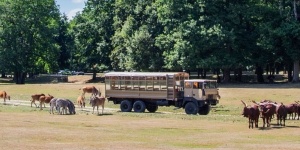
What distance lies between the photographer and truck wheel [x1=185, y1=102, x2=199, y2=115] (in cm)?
4469

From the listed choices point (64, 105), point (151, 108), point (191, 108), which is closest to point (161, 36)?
point (151, 108)

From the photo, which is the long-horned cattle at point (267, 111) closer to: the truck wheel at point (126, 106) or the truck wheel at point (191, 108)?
the truck wheel at point (191, 108)

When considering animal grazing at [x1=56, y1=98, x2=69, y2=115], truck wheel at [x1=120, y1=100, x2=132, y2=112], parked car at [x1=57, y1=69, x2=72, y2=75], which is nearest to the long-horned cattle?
truck wheel at [x1=120, y1=100, x2=132, y2=112]

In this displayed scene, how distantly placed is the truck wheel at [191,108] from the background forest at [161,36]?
114 ft

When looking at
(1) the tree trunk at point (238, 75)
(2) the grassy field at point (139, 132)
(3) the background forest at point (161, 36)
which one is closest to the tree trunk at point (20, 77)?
(3) the background forest at point (161, 36)

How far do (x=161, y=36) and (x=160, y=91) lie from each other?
42052 mm

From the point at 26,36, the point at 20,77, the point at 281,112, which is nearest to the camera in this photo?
the point at 281,112

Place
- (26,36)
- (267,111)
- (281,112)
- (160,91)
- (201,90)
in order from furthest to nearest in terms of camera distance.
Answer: (26,36) → (160,91) → (201,90) → (281,112) → (267,111)

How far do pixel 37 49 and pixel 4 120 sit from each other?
75.3 metres

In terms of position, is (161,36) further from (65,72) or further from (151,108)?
(65,72)

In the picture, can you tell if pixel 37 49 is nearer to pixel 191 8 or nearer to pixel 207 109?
pixel 191 8

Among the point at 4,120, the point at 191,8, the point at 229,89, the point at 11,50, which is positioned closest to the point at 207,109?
the point at 4,120

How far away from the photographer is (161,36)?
87.9 meters

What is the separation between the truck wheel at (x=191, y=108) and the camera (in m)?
44.7
